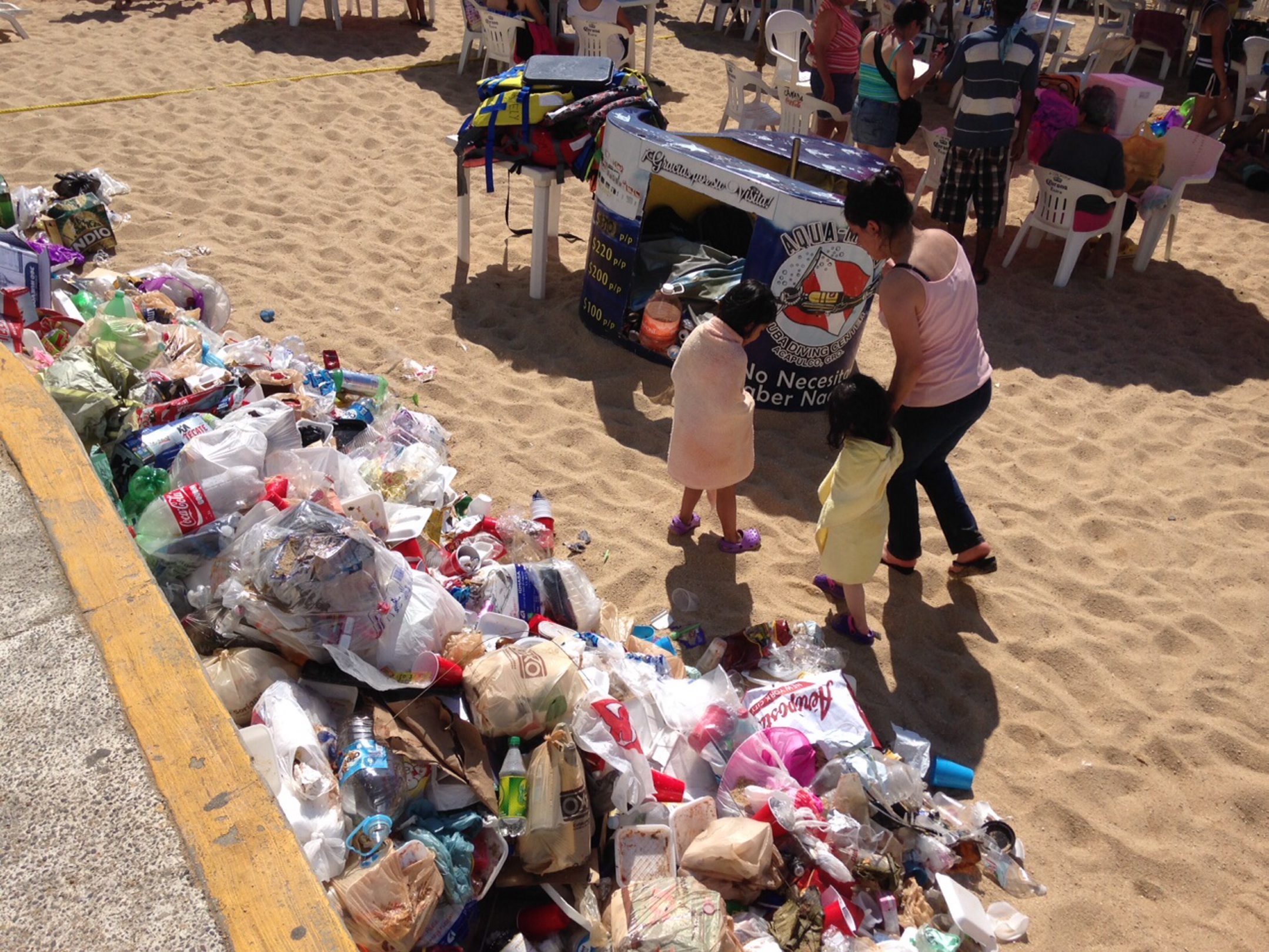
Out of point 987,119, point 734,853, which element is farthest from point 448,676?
point 987,119

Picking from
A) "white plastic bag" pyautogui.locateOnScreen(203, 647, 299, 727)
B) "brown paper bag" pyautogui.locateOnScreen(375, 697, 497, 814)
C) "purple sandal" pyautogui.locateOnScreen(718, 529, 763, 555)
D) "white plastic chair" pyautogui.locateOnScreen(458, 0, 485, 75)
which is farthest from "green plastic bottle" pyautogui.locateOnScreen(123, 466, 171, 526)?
"white plastic chair" pyautogui.locateOnScreen(458, 0, 485, 75)

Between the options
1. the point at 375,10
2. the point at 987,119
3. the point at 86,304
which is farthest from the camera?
the point at 375,10

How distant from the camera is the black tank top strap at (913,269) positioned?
353cm

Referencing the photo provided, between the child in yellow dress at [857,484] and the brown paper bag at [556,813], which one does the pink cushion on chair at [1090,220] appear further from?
the brown paper bag at [556,813]

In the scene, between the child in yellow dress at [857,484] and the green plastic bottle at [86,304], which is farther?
the green plastic bottle at [86,304]

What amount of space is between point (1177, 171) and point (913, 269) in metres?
5.14

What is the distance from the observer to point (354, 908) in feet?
7.87

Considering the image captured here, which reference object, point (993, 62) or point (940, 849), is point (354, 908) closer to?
point (940, 849)

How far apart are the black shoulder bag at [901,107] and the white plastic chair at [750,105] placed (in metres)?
1.16

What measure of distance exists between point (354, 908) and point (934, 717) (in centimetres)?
227

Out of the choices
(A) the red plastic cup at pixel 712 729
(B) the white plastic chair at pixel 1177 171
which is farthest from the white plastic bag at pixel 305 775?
(B) the white plastic chair at pixel 1177 171

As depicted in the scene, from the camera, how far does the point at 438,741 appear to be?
2887 mm

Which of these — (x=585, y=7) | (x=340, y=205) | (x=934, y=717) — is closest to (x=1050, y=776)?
(x=934, y=717)

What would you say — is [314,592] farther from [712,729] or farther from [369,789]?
[712,729]
